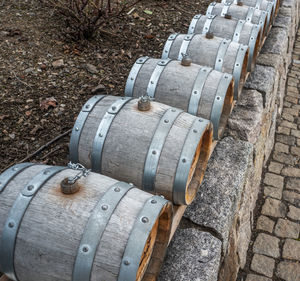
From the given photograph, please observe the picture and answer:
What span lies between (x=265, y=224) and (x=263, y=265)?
505 mm

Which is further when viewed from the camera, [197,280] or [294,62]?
[294,62]

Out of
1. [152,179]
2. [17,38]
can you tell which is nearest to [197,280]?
[152,179]

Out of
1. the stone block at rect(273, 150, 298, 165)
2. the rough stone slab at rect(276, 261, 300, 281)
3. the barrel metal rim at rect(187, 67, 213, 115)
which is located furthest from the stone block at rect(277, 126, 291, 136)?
the barrel metal rim at rect(187, 67, 213, 115)

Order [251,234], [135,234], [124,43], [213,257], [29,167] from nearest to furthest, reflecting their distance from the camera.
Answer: [135,234] < [29,167] < [213,257] < [251,234] < [124,43]

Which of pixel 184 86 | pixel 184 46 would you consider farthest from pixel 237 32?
pixel 184 86

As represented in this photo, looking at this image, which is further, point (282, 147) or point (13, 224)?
point (282, 147)

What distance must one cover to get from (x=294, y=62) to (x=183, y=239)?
5.83 meters

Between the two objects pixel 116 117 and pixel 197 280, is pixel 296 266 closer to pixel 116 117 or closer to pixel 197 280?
pixel 197 280

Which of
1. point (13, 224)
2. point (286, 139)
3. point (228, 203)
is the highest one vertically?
point (13, 224)

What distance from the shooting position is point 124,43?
468cm

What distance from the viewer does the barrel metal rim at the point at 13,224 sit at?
1.52 meters

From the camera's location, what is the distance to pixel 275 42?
200 inches

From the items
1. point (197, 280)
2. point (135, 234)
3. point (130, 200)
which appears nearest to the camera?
point (135, 234)

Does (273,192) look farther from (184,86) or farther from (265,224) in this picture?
(184,86)
